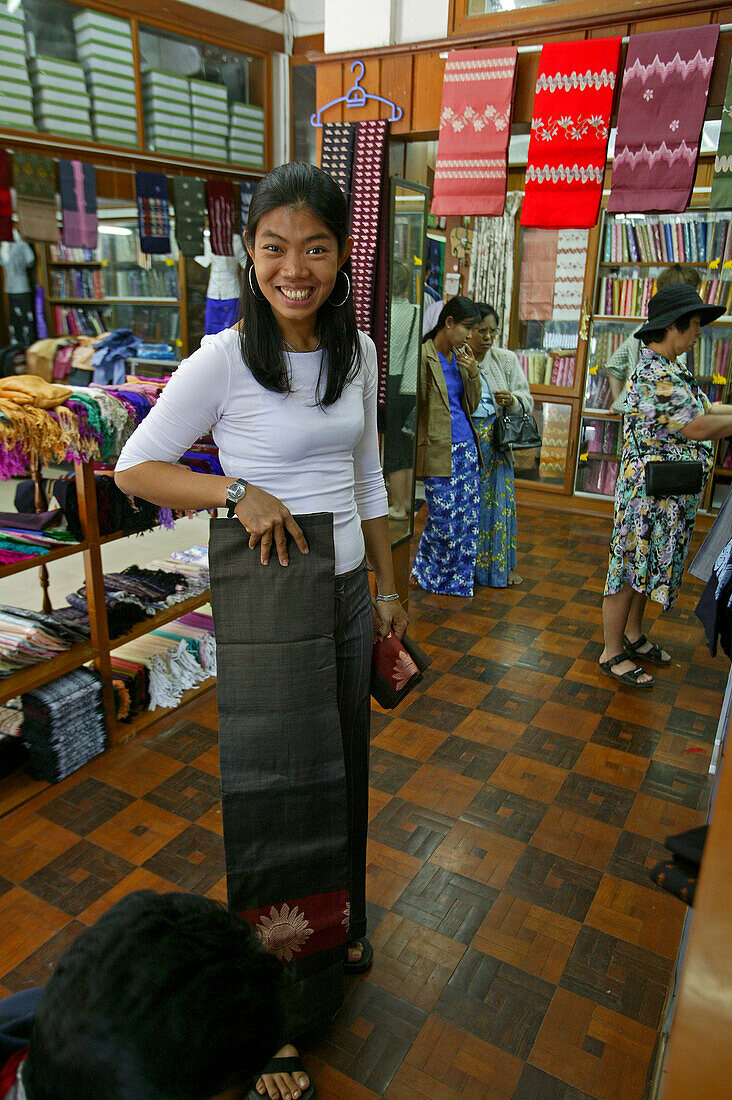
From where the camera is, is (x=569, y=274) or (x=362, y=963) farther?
(x=569, y=274)

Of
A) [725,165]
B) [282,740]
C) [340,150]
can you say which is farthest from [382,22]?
[282,740]

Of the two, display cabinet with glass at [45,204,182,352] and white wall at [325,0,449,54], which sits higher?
white wall at [325,0,449,54]

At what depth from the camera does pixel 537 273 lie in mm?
5852

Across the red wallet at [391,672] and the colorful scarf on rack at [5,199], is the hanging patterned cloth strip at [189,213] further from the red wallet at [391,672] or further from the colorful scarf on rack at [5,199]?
the red wallet at [391,672]

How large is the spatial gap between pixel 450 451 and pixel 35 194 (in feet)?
9.95

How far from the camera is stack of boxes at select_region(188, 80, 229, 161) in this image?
17.0 ft

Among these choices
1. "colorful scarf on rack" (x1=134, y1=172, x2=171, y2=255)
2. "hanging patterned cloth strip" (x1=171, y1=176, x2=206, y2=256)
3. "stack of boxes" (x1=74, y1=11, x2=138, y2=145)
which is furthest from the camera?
"hanging patterned cloth strip" (x1=171, y1=176, x2=206, y2=256)

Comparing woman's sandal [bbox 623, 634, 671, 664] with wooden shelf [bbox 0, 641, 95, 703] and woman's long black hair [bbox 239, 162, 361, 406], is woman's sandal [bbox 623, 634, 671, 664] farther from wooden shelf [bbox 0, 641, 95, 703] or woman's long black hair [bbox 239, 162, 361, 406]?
woman's long black hair [bbox 239, 162, 361, 406]

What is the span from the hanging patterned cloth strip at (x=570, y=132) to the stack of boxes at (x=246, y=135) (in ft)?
10.6

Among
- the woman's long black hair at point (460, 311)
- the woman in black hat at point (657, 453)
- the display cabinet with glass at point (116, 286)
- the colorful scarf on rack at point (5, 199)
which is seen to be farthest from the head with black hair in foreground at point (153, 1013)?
the display cabinet with glass at point (116, 286)

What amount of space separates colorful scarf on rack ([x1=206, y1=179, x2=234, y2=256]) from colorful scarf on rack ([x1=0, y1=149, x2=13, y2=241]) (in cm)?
144

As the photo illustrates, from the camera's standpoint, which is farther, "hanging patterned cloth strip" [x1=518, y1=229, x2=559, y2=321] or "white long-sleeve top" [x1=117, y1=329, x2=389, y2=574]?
"hanging patterned cloth strip" [x1=518, y1=229, x2=559, y2=321]

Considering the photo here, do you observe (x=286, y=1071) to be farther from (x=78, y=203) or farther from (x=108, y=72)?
(x=108, y=72)

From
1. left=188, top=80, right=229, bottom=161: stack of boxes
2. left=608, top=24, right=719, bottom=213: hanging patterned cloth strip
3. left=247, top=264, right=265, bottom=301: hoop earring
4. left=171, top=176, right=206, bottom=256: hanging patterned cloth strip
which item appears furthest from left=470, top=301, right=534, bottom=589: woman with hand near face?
left=247, top=264, right=265, bottom=301: hoop earring
